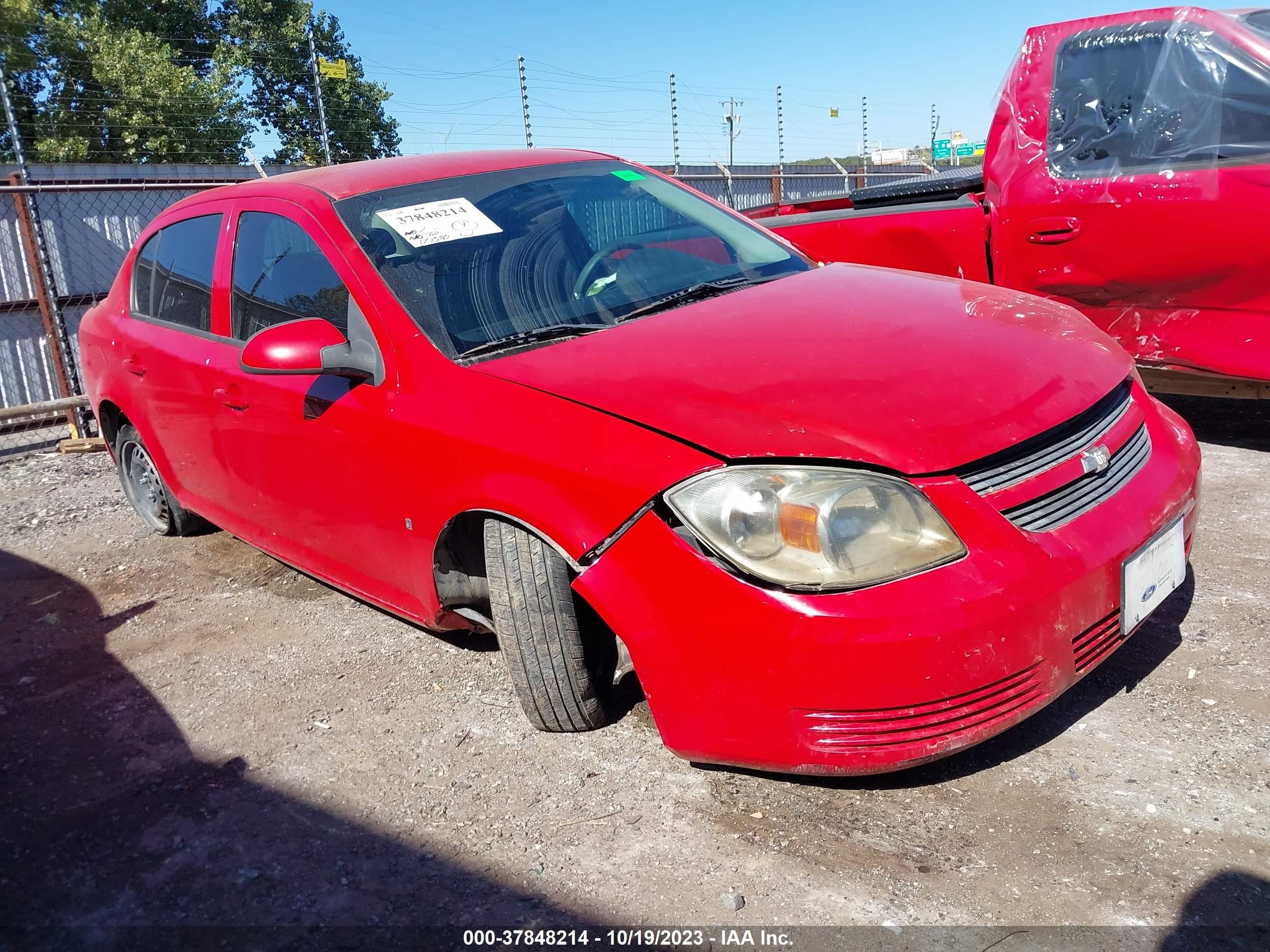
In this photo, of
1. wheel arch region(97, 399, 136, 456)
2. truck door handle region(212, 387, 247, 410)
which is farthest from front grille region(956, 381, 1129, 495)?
wheel arch region(97, 399, 136, 456)

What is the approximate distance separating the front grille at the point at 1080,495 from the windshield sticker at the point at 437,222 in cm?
180

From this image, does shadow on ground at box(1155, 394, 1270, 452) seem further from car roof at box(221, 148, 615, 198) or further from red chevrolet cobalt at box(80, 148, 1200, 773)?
car roof at box(221, 148, 615, 198)

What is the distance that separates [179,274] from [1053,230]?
3.86 m

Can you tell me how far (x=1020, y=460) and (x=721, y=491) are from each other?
71cm

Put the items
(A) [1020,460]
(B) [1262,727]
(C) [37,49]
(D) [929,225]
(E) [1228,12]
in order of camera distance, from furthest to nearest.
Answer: (C) [37,49]
(D) [929,225]
(E) [1228,12]
(B) [1262,727]
(A) [1020,460]

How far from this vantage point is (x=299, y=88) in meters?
29.4

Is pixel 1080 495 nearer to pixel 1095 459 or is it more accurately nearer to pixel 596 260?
pixel 1095 459

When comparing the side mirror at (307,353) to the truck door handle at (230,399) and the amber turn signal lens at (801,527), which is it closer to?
the truck door handle at (230,399)

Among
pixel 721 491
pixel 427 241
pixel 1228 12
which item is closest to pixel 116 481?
pixel 427 241

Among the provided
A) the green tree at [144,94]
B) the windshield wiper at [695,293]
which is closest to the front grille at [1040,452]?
the windshield wiper at [695,293]

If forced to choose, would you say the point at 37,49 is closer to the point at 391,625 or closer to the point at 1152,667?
the point at 391,625

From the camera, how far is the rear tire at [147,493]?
481cm

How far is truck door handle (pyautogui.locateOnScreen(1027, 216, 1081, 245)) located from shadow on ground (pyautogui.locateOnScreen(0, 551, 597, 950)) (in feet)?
12.5

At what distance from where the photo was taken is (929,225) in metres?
4.96
